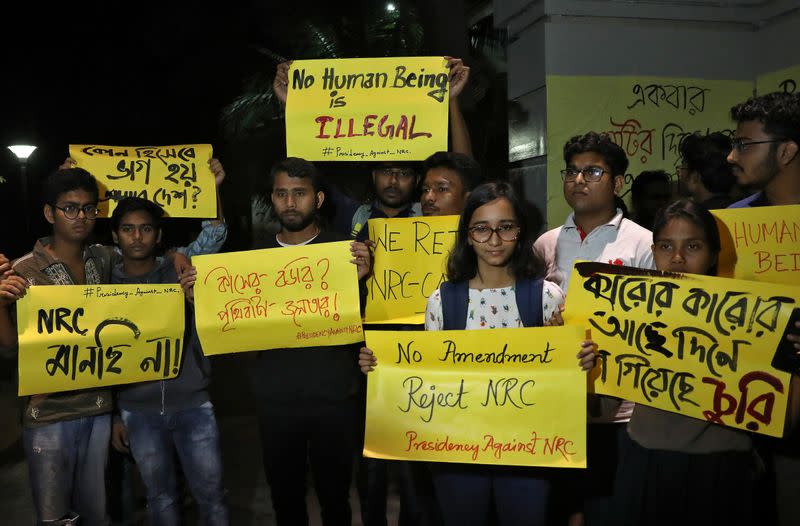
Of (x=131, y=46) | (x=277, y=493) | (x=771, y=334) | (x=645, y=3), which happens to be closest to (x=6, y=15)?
(x=131, y=46)

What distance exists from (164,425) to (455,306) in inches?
60.8

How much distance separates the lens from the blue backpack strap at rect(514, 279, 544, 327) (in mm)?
2971

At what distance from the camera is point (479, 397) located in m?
2.94

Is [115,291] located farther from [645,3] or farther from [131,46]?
[131,46]

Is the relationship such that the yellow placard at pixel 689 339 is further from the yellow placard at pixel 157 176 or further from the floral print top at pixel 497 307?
the yellow placard at pixel 157 176

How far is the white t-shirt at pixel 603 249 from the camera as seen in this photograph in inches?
130

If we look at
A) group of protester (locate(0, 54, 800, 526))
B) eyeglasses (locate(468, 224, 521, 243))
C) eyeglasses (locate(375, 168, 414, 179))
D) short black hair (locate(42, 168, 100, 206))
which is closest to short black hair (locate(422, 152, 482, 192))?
group of protester (locate(0, 54, 800, 526))

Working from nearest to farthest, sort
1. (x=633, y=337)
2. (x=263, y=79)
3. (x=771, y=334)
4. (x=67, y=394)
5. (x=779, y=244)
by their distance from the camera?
1. (x=771, y=334)
2. (x=633, y=337)
3. (x=779, y=244)
4. (x=67, y=394)
5. (x=263, y=79)

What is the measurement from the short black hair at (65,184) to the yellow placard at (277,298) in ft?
2.19

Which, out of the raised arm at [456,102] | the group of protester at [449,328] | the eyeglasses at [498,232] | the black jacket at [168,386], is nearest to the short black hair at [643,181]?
the raised arm at [456,102]

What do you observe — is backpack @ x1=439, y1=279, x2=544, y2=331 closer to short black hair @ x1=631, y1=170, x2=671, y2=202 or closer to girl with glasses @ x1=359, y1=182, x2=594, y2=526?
girl with glasses @ x1=359, y1=182, x2=594, y2=526

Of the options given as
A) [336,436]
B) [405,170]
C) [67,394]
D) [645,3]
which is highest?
[645,3]

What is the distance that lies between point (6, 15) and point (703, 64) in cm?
2257

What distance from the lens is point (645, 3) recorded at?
19.1 ft
